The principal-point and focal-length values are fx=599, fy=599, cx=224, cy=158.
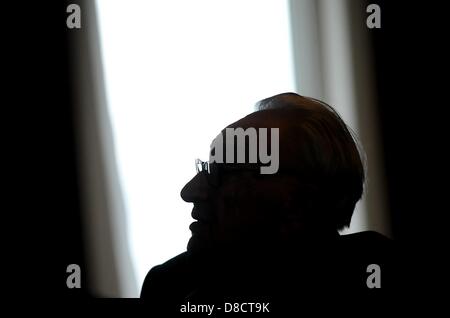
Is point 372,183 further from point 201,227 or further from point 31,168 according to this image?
point 31,168

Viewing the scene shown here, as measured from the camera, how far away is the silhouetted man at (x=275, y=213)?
1155mm

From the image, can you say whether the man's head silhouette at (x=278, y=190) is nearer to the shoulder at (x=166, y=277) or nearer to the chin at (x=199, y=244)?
the chin at (x=199, y=244)

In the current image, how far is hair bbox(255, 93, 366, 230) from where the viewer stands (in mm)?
1161

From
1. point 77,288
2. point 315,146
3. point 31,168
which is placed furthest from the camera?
point 31,168

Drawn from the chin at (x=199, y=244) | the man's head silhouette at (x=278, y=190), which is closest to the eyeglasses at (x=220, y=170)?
the man's head silhouette at (x=278, y=190)

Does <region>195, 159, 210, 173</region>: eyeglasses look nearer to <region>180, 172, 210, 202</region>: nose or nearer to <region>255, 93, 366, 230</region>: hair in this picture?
<region>180, 172, 210, 202</region>: nose

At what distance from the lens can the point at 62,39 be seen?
149 centimetres

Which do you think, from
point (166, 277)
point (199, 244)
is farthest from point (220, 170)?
point (166, 277)

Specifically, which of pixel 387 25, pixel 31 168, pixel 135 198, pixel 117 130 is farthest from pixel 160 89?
pixel 387 25

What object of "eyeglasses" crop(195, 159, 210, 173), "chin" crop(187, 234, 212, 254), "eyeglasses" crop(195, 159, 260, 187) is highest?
"eyeglasses" crop(195, 159, 210, 173)

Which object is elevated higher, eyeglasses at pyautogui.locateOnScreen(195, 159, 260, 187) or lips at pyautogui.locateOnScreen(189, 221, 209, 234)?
eyeglasses at pyautogui.locateOnScreen(195, 159, 260, 187)

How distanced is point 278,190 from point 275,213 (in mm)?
45

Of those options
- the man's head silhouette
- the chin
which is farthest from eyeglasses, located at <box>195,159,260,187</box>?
the chin
